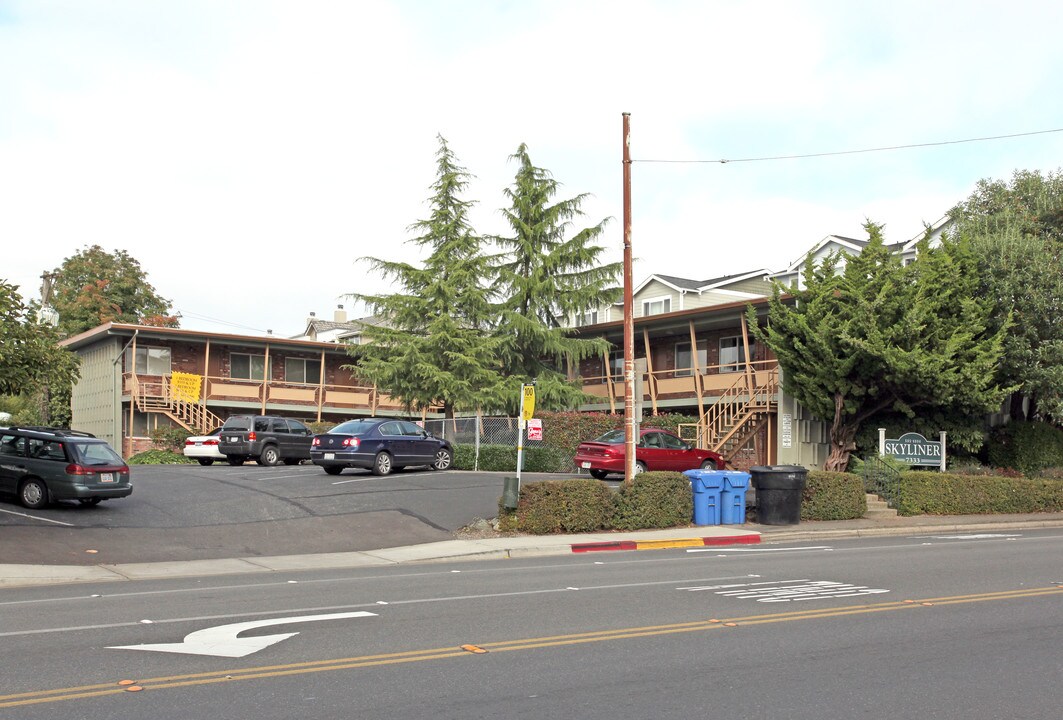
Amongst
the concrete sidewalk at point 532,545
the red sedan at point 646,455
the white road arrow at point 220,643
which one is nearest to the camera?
the white road arrow at point 220,643

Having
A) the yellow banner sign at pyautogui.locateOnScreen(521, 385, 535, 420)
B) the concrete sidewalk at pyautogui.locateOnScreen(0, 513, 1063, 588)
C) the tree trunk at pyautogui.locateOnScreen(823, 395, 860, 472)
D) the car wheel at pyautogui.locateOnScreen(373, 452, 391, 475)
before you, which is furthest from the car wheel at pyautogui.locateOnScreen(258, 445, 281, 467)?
the tree trunk at pyautogui.locateOnScreen(823, 395, 860, 472)

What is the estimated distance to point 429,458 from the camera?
87.4 feet

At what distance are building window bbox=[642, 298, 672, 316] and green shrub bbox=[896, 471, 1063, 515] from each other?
836 inches

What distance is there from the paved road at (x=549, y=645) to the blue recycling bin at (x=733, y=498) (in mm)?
7492

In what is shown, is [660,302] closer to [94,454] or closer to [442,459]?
[442,459]

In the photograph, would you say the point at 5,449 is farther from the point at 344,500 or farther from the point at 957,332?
the point at 957,332

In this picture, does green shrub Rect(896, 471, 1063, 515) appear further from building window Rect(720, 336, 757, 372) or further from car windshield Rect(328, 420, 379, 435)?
car windshield Rect(328, 420, 379, 435)

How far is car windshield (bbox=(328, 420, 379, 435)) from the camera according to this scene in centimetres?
2509

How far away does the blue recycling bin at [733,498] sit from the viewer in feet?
69.9

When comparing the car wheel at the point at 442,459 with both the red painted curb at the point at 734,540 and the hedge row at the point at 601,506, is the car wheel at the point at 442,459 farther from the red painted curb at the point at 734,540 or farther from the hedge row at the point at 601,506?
the red painted curb at the point at 734,540

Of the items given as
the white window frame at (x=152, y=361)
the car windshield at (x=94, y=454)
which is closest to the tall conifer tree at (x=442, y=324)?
the white window frame at (x=152, y=361)

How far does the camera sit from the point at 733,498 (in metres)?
21.4

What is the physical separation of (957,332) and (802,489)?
9363mm

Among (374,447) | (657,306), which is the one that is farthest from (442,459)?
(657,306)
